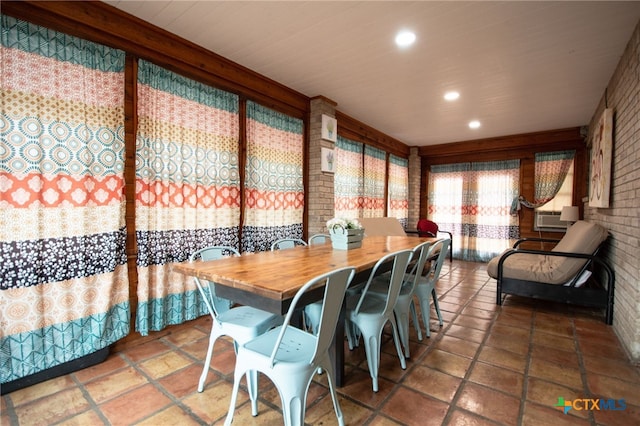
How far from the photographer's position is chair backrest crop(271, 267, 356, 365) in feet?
4.26

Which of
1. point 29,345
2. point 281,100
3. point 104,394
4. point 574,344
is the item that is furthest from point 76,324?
point 574,344

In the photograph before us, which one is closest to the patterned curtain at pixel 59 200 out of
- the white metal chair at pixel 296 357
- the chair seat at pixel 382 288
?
the white metal chair at pixel 296 357

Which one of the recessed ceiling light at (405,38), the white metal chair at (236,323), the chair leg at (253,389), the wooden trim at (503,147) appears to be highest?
the recessed ceiling light at (405,38)

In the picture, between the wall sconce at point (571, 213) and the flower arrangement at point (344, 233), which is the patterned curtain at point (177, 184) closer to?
the flower arrangement at point (344, 233)

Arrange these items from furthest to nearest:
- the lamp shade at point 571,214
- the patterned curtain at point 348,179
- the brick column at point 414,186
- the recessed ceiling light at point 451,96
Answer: the brick column at point 414,186 → the lamp shade at point 571,214 → the patterned curtain at point 348,179 → the recessed ceiling light at point 451,96

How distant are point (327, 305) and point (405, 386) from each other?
1086 millimetres

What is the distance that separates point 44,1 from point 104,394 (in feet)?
8.47

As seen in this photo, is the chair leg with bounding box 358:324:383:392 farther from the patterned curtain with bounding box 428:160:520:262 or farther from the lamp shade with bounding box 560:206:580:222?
the patterned curtain with bounding box 428:160:520:262

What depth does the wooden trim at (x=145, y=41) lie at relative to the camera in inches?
79.7

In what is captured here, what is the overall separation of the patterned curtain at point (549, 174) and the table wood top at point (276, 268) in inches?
207

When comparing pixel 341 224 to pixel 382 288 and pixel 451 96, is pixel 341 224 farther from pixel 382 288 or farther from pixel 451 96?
pixel 451 96

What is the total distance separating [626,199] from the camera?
2.60 m

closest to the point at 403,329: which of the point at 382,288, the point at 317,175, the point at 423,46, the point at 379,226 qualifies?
the point at 382,288

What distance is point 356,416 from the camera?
1.67 metres
